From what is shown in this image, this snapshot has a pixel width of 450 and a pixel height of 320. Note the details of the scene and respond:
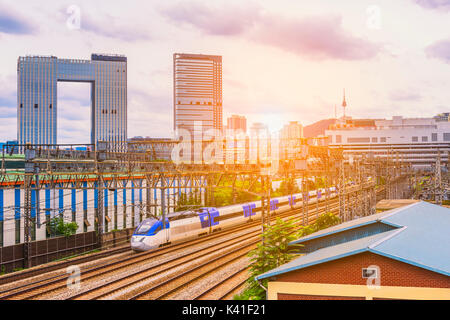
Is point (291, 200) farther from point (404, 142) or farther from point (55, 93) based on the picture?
point (55, 93)

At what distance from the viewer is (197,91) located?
5807 inches

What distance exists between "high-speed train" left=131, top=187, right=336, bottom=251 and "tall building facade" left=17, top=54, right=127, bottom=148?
97.3 meters

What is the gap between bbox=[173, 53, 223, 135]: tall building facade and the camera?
465ft

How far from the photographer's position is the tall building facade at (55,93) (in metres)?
126

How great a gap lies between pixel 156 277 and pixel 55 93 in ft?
427

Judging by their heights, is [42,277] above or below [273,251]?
below

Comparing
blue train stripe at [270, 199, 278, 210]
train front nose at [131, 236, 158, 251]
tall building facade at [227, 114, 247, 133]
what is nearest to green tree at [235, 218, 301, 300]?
train front nose at [131, 236, 158, 251]

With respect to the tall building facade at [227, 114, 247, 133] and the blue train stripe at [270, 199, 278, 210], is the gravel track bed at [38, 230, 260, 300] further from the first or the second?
the tall building facade at [227, 114, 247, 133]

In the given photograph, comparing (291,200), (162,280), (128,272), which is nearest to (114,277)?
(128,272)

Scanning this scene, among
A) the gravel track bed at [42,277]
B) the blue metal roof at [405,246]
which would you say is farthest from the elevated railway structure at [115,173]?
the blue metal roof at [405,246]

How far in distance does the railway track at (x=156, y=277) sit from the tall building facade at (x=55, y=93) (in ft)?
352

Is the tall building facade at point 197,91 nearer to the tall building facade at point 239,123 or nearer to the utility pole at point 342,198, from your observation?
the tall building facade at point 239,123

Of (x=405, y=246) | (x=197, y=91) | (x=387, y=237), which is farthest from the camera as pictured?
(x=197, y=91)
